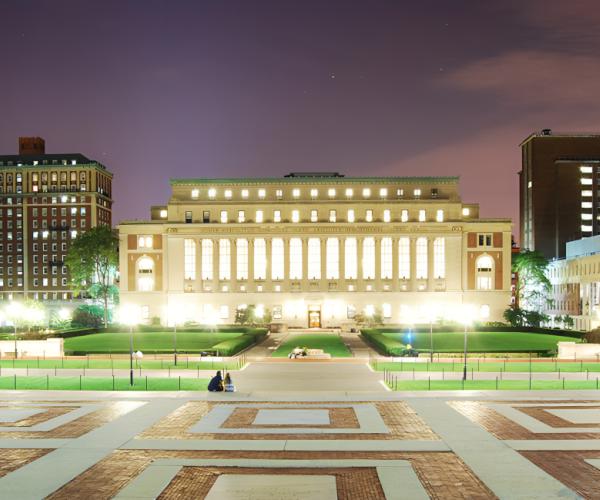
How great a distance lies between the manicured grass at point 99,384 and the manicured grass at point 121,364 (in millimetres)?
6188

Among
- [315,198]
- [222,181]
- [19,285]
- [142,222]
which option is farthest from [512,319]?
[19,285]

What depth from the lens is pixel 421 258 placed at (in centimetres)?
13138

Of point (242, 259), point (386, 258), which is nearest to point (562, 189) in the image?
point (386, 258)

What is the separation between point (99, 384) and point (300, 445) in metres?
24.4

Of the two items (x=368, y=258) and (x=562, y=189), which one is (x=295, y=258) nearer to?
(x=368, y=258)

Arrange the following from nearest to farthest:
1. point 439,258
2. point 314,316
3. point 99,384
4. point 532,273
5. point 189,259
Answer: point 99,384 < point 314,316 < point 439,258 < point 189,259 < point 532,273

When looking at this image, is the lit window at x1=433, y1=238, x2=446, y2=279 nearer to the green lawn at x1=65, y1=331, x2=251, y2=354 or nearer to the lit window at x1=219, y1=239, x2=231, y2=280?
the lit window at x1=219, y1=239, x2=231, y2=280

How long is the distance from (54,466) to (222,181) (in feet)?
351

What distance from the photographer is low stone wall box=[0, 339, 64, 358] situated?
74625 mm

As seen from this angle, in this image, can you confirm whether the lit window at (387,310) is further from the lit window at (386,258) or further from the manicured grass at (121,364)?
the manicured grass at (121,364)

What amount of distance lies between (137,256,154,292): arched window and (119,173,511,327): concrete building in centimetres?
18

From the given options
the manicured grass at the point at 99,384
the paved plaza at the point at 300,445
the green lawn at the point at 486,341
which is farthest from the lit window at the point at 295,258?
the paved plaza at the point at 300,445

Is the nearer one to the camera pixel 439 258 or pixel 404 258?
pixel 439 258

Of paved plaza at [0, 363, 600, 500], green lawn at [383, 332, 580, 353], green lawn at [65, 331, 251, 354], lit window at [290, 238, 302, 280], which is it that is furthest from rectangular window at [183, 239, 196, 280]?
paved plaza at [0, 363, 600, 500]
